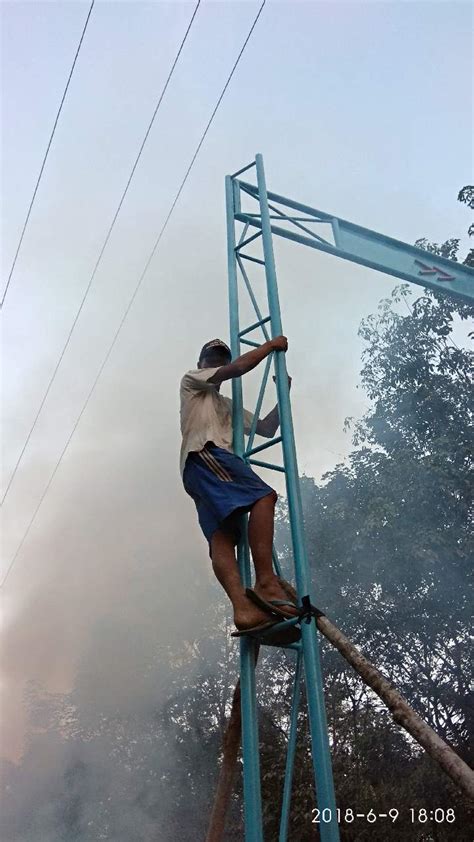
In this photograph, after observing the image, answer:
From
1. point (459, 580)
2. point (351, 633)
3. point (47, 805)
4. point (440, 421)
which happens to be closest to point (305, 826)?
point (351, 633)

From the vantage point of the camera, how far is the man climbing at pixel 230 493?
2.88 m

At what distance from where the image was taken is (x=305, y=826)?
10.1 meters

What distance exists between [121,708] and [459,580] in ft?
32.0

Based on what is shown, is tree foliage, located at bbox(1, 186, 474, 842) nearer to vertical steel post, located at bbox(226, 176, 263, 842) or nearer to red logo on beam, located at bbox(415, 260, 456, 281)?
red logo on beam, located at bbox(415, 260, 456, 281)

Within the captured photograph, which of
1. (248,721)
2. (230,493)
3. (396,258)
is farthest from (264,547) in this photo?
(396,258)

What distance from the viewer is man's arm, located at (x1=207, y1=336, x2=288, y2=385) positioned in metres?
3.45

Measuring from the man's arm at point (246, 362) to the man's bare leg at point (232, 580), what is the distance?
2.72 feet

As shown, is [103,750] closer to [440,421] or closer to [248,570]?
[440,421]

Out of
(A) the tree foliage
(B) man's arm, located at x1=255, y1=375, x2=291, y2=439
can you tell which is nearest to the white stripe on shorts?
(B) man's arm, located at x1=255, y1=375, x2=291, y2=439

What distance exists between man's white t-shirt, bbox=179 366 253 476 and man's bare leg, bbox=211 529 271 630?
19.3 inches

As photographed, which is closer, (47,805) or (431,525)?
(431,525)

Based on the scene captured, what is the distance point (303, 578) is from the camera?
2.95m

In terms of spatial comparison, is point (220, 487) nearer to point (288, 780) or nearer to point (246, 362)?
point (246, 362)

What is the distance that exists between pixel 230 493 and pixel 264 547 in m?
0.31
